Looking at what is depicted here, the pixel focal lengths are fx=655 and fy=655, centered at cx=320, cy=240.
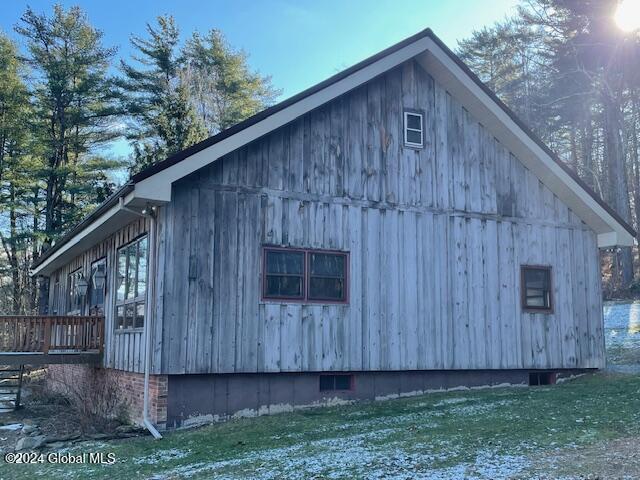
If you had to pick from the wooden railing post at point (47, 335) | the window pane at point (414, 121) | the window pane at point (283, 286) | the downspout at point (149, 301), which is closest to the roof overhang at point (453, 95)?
the downspout at point (149, 301)

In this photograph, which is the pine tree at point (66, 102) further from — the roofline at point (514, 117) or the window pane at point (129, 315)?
the roofline at point (514, 117)

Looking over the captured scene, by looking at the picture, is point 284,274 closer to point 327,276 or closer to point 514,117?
point 327,276

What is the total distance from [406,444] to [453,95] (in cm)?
822

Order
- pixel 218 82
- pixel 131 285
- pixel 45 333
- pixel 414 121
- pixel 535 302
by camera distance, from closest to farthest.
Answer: pixel 131 285 → pixel 45 333 → pixel 414 121 → pixel 535 302 → pixel 218 82

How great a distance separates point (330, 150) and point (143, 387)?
18.1 feet

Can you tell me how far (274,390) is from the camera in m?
11.6

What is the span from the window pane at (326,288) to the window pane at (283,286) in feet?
0.81

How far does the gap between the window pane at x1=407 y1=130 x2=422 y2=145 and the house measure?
3 cm

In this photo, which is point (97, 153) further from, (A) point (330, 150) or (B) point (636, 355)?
(B) point (636, 355)

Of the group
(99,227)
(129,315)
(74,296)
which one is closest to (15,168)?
(74,296)

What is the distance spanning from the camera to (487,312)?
13.7 m

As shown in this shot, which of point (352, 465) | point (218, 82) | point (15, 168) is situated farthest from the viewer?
point (218, 82)

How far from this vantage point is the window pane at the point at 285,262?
11.8 m

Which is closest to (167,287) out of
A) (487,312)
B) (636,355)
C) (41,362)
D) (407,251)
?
(41,362)
